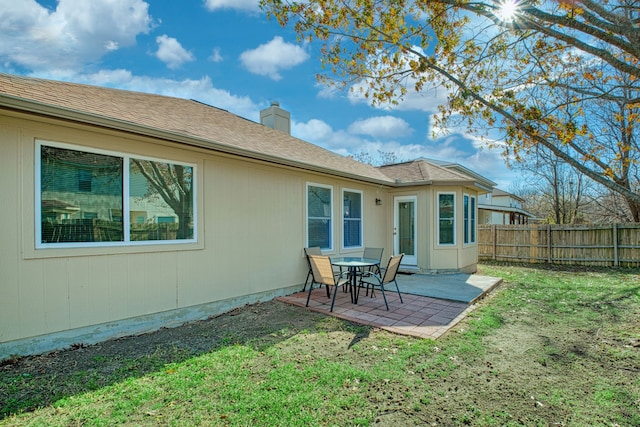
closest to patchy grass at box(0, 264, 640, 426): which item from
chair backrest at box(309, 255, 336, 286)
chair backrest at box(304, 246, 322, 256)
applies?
chair backrest at box(309, 255, 336, 286)

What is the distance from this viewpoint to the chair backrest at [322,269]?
5664mm

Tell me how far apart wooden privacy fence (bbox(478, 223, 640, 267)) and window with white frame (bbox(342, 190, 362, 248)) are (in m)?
7.83

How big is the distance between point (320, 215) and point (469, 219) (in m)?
5.32

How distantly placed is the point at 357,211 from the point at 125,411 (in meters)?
7.01

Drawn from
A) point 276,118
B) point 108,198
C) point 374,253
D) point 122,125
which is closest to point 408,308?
point 374,253

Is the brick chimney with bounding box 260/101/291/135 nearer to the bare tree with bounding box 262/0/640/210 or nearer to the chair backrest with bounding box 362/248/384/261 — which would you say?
the bare tree with bounding box 262/0/640/210

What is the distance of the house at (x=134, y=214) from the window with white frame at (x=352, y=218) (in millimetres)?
526

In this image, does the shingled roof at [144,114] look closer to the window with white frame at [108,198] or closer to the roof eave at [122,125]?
the roof eave at [122,125]

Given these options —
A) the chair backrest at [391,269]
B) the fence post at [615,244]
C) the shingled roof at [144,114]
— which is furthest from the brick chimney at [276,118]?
the fence post at [615,244]

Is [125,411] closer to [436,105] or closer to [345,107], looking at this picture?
[436,105]

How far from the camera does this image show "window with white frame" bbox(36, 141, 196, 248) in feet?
12.6

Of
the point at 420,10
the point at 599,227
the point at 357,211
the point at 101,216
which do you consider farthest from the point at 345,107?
the point at 101,216

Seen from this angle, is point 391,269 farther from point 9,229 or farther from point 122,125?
point 9,229

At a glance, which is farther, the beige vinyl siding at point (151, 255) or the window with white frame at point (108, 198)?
the window with white frame at point (108, 198)
